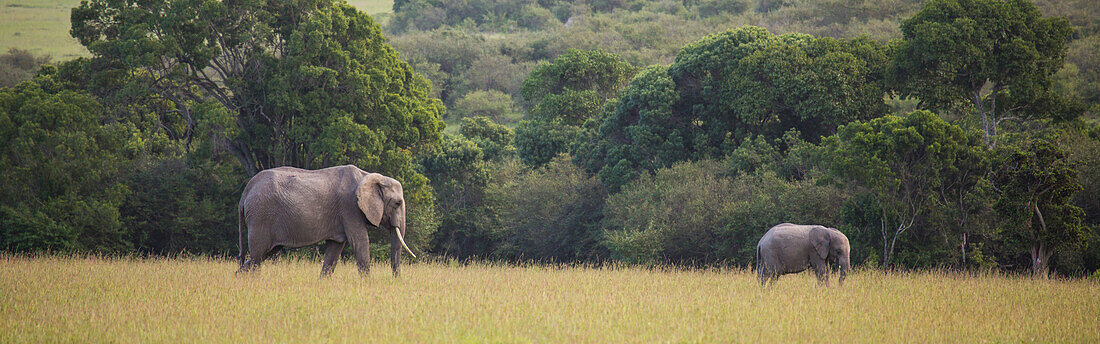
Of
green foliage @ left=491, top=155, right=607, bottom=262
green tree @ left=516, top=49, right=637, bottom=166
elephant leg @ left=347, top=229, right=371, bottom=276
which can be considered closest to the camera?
elephant leg @ left=347, top=229, right=371, bottom=276

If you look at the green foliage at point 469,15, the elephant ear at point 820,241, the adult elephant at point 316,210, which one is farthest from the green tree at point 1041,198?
the green foliage at point 469,15

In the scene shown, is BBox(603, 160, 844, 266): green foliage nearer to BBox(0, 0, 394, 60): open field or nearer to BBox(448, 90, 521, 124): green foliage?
BBox(448, 90, 521, 124): green foliage

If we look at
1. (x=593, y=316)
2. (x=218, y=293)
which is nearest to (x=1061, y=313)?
(x=593, y=316)

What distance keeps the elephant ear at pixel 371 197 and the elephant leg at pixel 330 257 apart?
81 cm

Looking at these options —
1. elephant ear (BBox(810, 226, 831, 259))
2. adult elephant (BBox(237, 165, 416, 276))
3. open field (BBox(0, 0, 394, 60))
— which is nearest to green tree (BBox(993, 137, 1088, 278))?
elephant ear (BBox(810, 226, 831, 259))

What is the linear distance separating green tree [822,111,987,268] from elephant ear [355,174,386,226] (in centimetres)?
1112

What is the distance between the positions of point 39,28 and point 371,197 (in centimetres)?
7349

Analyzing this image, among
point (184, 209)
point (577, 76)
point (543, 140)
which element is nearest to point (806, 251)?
point (184, 209)

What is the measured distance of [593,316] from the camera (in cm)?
1112

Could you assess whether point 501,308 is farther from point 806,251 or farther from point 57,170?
point 57,170

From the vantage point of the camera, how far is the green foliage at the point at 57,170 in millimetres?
21812

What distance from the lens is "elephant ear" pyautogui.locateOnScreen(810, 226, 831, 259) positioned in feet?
51.2

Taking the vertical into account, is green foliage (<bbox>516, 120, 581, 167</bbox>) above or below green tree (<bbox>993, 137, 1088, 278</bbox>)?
below

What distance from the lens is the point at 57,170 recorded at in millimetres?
22500
